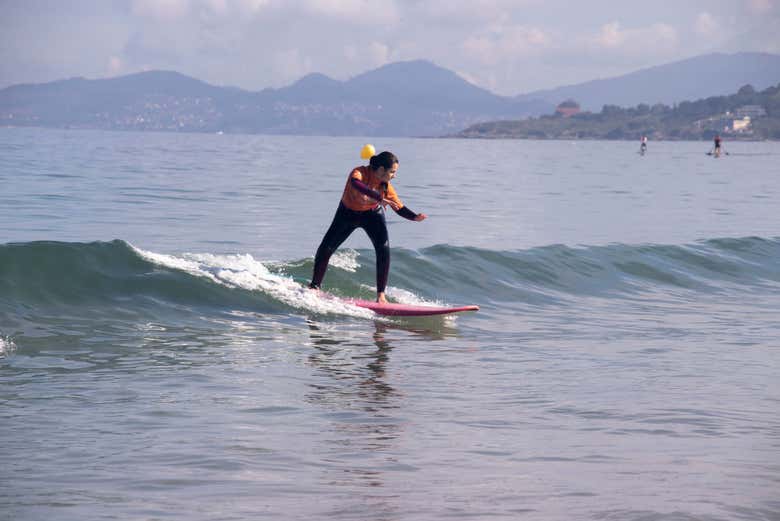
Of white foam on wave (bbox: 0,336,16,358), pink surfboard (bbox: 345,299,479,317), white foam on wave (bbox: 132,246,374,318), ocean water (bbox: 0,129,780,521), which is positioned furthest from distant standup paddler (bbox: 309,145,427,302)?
Result: white foam on wave (bbox: 0,336,16,358)

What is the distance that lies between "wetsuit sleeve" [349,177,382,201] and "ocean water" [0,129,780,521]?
67.1 inches

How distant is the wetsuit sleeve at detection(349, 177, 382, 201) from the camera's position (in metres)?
13.4

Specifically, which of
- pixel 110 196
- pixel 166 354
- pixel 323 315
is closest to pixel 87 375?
pixel 166 354

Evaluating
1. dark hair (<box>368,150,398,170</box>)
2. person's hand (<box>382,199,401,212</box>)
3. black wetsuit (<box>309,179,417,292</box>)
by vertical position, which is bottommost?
black wetsuit (<box>309,179,417,292</box>)

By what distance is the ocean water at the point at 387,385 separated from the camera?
6227mm

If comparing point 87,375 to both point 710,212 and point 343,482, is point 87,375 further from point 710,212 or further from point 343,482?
point 710,212

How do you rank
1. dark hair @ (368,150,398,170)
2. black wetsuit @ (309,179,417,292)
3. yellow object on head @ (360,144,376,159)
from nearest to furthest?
yellow object on head @ (360,144,376,159) → dark hair @ (368,150,398,170) → black wetsuit @ (309,179,417,292)

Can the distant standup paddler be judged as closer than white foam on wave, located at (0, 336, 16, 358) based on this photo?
No

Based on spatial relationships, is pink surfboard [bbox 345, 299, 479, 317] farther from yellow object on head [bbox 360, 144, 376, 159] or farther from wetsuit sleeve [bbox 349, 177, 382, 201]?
yellow object on head [bbox 360, 144, 376, 159]

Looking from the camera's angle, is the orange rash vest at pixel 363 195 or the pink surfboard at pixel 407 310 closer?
the orange rash vest at pixel 363 195

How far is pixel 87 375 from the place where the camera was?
31.1 ft

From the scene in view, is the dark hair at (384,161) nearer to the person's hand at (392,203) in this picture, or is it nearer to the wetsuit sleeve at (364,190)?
the wetsuit sleeve at (364,190)

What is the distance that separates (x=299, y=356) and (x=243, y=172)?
169ft

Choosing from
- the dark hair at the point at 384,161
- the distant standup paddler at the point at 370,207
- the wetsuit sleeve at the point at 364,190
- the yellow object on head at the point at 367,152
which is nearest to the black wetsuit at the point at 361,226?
the distant standup paddler at the point at 370,207
